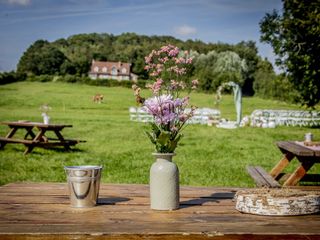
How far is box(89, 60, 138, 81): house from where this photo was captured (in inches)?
2893

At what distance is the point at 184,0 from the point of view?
26406 mm

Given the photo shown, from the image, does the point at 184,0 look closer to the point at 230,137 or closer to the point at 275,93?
the point at 230,137

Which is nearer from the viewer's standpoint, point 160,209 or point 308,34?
point 160,209

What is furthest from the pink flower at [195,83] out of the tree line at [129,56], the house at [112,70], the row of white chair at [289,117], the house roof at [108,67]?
the house roof at [108,67]

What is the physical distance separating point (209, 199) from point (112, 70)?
81631 mm

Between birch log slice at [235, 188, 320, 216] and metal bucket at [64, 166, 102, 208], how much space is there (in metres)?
0.76

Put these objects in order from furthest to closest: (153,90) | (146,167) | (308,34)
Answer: (308,34), (146,167), (153,90)

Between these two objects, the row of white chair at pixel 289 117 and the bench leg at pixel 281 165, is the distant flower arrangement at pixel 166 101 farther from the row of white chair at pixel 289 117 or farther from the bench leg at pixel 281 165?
the row of white chair at pixel 289 117

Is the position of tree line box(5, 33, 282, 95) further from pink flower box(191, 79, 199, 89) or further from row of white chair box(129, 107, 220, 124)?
pink flower box(191, 79, 199, 89)

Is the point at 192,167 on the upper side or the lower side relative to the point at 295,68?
lower

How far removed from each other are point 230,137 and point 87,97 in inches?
1248

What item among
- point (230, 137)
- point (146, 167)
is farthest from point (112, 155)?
point (230, 137)

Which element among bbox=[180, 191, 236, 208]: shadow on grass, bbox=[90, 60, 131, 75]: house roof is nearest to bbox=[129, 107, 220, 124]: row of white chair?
bbox=[180, 191, 236, 208]: shadow on grass

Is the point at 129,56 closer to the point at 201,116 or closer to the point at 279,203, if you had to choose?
the point at 201,116
